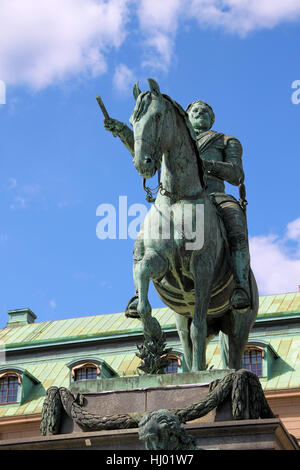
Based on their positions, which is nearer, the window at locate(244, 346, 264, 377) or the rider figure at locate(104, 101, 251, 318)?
the rider figure at locate(104, 101, 251, 318)

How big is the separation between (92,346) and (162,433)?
125 feet

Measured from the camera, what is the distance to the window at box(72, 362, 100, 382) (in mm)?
51031

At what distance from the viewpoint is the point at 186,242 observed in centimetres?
1938

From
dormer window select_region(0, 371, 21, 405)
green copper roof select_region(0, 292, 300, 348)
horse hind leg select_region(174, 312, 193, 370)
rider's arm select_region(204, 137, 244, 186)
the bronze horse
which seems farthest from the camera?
dormer window select_region(0, 371, 21, 405)

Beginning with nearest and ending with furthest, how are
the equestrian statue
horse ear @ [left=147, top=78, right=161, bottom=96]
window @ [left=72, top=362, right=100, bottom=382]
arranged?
the equestrian statue
horse ear @ [left=147, top=78, right=161, bottom=96]
window @ [left=72, top=362, right=100, bottom=382]

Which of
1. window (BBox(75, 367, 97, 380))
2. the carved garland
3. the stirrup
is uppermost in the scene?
window (BBox(75, 367, 97, 380))

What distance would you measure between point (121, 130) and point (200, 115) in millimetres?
2233

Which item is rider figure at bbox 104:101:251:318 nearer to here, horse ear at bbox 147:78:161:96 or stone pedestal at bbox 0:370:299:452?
horse ear at bbox 147:78:161:96

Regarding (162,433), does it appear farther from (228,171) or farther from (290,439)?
(228,171)

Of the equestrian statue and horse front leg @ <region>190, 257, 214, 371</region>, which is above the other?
the equestrian statue

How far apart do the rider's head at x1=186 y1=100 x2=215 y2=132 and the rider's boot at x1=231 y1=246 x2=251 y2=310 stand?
3.32 metres

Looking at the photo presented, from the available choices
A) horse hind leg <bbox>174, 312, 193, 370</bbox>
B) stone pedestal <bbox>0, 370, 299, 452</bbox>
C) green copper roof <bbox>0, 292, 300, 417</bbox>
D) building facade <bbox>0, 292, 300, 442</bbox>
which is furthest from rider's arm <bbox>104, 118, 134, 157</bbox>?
green copper roof <bbox>0, 292, 300, 417</bbox>

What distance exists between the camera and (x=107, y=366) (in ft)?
165

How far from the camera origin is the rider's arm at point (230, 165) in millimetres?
21469
